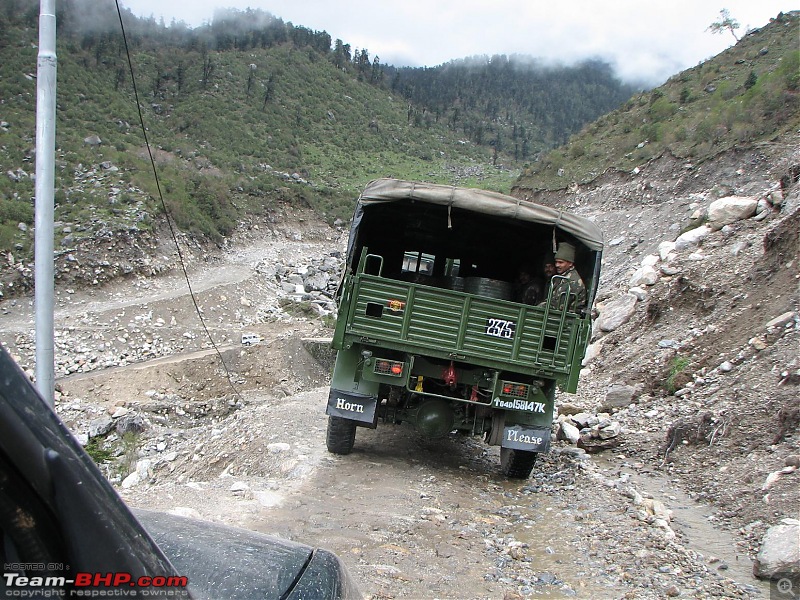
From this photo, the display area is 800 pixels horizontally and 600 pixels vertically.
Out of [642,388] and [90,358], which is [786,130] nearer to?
[642,388]

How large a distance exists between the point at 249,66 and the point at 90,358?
55729mm

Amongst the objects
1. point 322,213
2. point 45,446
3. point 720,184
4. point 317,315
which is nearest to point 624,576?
point 45,446

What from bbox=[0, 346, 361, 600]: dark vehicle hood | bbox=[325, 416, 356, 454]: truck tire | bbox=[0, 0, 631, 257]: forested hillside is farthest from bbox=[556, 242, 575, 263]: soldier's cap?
bbox=[0, 0, 631, 257]: forested hillside

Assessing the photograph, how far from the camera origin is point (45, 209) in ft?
18.5

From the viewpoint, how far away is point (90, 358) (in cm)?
1691

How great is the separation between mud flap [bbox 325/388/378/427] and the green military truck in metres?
0.01

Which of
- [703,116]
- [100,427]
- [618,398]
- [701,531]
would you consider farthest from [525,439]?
[703,116]

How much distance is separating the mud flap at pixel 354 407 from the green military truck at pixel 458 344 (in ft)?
0.04

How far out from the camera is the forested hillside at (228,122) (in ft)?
97.3

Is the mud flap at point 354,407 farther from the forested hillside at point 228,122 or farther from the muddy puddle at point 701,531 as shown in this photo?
the forested hillside at point 228,122

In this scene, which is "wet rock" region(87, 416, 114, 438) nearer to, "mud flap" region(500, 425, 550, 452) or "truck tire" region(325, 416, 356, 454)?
"truck tire" region(325, 416, 356, 454)

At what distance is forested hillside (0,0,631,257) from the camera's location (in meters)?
29.7

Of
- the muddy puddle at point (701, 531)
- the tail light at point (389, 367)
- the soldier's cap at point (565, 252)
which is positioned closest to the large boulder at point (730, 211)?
the muddy puddle at point (701, 531)

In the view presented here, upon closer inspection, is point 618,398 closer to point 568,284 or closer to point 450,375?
point 568,284
